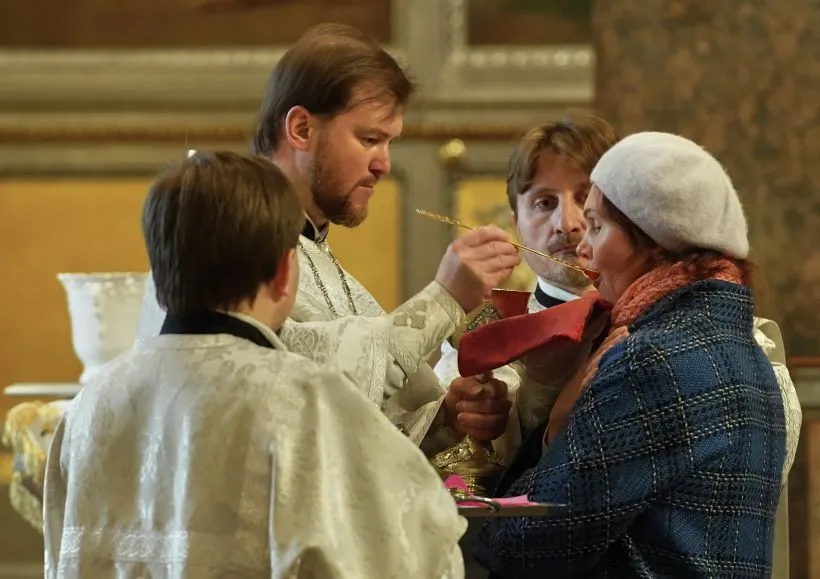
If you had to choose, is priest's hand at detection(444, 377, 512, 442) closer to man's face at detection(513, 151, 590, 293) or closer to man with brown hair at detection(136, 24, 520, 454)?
man with brown hair at detection(136, 24, 520, 454)

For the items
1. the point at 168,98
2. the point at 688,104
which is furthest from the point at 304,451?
the point at 168,98

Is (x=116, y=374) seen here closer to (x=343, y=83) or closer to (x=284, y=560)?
(x=284, y=560)

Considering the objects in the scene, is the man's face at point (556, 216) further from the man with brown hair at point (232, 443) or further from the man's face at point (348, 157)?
the man with brown hair at point (232, 443)

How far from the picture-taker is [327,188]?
303 cm

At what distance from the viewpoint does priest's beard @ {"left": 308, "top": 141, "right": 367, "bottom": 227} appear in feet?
9.91

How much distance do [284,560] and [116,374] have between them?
0.39 meters

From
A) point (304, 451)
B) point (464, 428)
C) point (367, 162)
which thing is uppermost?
point (367, 162)

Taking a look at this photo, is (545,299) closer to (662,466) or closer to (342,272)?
(342,272)

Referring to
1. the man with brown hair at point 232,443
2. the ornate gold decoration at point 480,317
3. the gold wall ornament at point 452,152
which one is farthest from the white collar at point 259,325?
the gold wall ornament at point 452,152

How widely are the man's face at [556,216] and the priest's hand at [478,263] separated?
1.38ft

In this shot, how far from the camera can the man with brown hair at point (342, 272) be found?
2859 mm

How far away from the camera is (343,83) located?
118 inches

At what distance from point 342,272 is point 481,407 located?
19.3 inches

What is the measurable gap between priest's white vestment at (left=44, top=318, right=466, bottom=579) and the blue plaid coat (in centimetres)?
38
